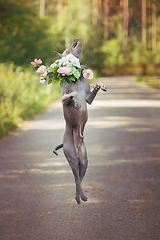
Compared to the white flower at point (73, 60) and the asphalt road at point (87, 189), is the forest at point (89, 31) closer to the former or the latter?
the asphalt road at point (87, 189)

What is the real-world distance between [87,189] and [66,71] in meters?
2.65

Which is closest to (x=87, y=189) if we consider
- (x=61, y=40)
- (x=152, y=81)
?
(x=61, y=40)

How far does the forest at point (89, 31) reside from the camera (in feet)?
95.1

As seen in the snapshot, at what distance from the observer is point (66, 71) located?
422 centimetres

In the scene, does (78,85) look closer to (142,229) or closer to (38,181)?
(142,229)

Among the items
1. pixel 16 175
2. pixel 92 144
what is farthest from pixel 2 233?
pixel 92 144

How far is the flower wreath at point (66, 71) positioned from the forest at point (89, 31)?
18735 millimetres

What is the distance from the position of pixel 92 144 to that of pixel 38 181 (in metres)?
3.54

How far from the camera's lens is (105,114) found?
645 inches

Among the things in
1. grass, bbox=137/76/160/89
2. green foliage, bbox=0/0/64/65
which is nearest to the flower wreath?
green foliage, bbox=0/0/64/65

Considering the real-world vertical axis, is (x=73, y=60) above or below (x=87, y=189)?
above

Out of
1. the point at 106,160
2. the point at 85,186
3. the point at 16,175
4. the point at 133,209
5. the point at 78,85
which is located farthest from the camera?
the point at 106,160

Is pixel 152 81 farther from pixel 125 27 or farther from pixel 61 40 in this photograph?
pixel 125 27

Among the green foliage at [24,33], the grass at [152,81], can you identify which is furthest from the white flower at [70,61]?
the grass at [152,81]
